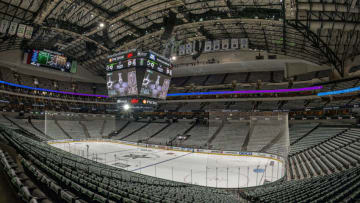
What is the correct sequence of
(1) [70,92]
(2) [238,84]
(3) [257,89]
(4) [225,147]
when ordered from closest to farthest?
(4) [225,147] < (3) [257,89] < (2) [238,84] < (1) [70,92]

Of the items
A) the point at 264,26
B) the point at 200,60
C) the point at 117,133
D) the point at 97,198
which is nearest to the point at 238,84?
the point at 200,60

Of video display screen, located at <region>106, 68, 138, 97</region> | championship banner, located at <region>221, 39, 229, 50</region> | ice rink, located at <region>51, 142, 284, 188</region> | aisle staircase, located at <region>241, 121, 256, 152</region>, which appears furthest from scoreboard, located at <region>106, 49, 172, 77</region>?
aisle staircase, located at <region>241, 121, 256, 152</region>

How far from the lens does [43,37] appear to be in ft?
107

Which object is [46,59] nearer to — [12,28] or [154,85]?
[12,28]

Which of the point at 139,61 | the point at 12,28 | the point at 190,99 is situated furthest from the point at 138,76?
A: the point at 190,99

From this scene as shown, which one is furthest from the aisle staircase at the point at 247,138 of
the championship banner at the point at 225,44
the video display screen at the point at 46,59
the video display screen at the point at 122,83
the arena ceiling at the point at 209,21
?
the video display screen at the point at 46,59

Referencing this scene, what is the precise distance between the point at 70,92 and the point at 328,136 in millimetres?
49451

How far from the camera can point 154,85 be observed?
20984 mm

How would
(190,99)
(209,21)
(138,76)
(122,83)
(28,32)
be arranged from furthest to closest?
(190,99) → (209,21) → (28,32) → (122,83) → (138,76)

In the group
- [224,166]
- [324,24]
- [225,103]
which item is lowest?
[224,166]

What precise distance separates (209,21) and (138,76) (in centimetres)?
1160

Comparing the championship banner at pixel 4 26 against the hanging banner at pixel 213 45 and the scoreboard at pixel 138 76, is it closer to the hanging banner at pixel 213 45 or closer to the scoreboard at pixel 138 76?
the scoreboard at pixel 138 76

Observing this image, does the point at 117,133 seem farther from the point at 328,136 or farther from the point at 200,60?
the point at 328,136

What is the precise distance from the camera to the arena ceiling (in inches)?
661
